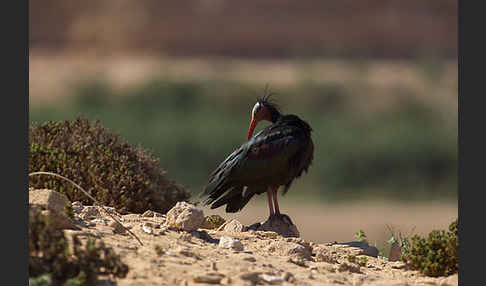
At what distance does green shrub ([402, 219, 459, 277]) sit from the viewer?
733 centimetres

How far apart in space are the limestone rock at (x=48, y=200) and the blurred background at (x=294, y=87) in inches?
276

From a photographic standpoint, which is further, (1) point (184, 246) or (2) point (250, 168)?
(2) point (250, 168)

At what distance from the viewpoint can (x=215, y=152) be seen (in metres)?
26.9

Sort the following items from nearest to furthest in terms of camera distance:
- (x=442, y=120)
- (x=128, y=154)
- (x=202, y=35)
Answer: (x=128, y=154) < (x=442, y=120) < (x=202, y=35)

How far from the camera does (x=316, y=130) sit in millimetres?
29125

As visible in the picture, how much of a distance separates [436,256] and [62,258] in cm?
326

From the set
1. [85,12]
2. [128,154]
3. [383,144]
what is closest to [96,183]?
[128,154]

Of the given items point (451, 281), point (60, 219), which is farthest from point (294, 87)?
point (60, 219)

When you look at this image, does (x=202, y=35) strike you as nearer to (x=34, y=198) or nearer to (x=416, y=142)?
(x=416, y=142)

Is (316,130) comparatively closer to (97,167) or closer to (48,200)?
(97,167)

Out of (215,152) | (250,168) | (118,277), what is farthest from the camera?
(215,152)

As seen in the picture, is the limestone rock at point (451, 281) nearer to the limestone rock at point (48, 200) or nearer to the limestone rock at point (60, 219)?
the limestone rock at point (60, 219)

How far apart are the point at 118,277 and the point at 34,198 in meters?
1.39

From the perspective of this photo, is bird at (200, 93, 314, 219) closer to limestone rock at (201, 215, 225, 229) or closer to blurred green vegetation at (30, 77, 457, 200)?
limestone rock at (201, 215, 225, 229)
